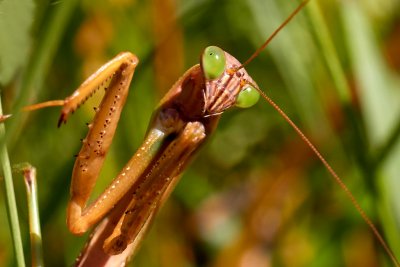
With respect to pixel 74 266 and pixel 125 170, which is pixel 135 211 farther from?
pixel 74 266

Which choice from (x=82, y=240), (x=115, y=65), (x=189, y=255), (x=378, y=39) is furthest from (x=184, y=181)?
(x=115, y=65)

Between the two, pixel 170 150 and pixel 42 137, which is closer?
pixel 170 150

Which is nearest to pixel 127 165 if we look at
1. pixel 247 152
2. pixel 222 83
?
pixel 222 83

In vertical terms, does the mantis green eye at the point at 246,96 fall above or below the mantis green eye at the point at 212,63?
below

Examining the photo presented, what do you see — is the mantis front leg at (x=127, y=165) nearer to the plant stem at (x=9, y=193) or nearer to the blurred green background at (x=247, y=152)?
the plant stem at (x=9, y=193)

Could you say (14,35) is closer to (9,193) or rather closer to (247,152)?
(9,193)

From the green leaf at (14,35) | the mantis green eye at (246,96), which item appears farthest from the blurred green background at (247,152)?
the green leaf at (14,35)
